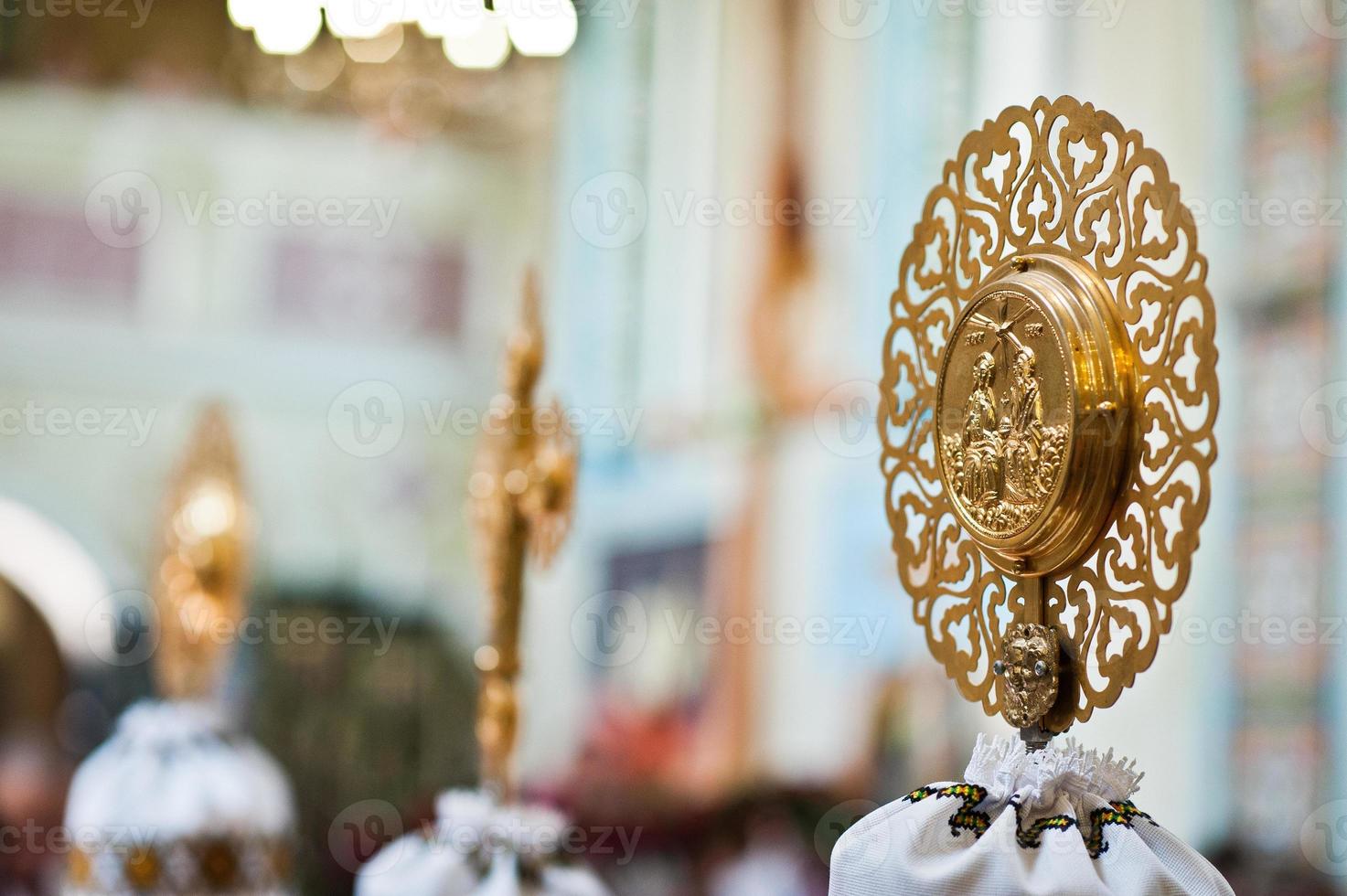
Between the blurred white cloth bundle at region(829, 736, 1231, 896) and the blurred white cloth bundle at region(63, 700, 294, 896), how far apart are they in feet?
10.1

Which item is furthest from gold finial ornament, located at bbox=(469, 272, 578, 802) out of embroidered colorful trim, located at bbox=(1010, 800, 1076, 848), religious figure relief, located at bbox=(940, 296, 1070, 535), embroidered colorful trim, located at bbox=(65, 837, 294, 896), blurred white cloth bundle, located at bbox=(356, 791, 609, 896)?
embroidered colorful trim, located at bbox=(1010, 800, 1076, 848)

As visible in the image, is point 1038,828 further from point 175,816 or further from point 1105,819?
point 175,816

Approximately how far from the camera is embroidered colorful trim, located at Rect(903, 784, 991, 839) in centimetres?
210

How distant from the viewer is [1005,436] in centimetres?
227

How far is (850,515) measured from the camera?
6770 millimetres

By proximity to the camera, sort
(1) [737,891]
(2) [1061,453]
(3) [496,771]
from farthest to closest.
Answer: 1. (1) [737,891]
2. (3) [496,771]
3. (2) [1061,453]

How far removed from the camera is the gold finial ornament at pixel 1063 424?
6.87 feet

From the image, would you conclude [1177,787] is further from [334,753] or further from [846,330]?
[334,753]

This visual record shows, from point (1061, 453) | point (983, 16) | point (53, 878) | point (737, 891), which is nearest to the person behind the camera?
point (1061, 453)

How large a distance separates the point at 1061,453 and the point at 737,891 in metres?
4.61

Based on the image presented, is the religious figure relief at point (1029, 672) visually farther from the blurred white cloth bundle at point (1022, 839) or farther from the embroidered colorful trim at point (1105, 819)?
the embroidered colorful trim at point (1105, 819)

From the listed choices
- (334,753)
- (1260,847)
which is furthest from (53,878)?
(1260,847)

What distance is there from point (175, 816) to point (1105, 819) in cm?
335

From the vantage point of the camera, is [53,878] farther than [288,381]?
No
